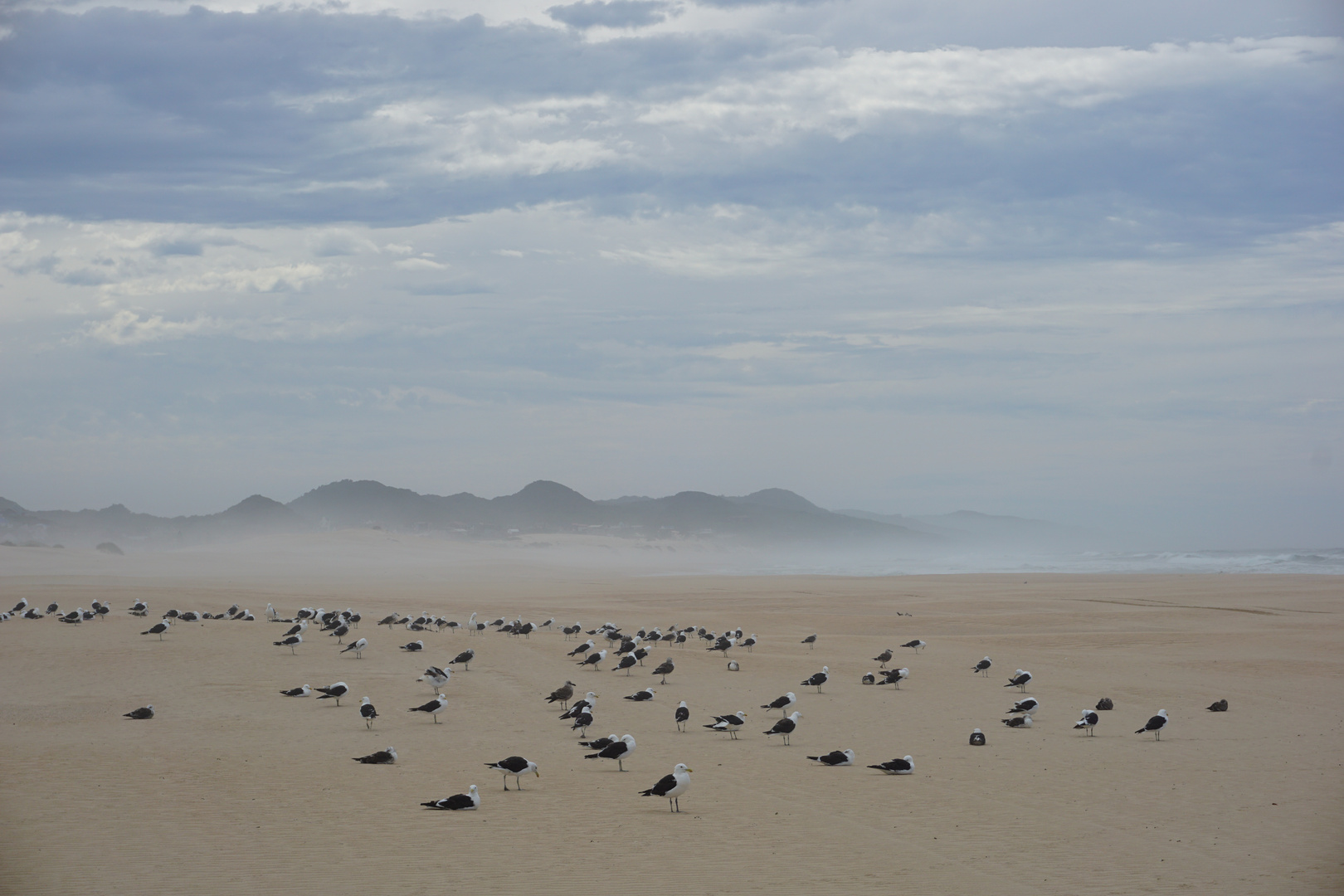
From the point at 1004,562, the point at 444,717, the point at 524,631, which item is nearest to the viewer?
the point at 444,717

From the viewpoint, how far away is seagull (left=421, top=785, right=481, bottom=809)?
1155 cm

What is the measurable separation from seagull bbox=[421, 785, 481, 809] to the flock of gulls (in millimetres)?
12

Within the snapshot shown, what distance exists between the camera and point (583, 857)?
9.89 m

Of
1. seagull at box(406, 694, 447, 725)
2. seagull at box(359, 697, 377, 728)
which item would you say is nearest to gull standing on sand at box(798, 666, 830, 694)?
seagull at box(406, 694, 447, 725)

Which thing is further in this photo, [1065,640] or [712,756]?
[1065,640]

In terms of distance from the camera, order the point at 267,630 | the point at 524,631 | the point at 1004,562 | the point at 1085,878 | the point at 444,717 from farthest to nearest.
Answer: the point at 1004,562, the point at 524,631, the point at 267,630, the point at 444,717, the point at 1085,878

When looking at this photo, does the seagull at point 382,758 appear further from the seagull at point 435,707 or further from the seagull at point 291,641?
the seagull at point 291,641

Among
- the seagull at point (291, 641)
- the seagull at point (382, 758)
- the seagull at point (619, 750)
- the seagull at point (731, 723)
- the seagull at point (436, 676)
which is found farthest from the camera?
the seagull at point (291, 641)

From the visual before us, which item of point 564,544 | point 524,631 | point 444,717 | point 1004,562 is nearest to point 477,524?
point 564,544

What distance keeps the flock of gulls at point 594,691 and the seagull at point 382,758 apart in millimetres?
16

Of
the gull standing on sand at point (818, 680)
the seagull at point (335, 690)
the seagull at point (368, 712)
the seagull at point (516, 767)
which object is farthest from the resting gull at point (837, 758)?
the seagull at point (335, 690)

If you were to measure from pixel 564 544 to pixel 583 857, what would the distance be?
14035 centimetres

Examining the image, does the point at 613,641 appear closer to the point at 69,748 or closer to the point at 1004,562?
the point at 69,748

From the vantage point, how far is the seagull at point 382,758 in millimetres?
14086
